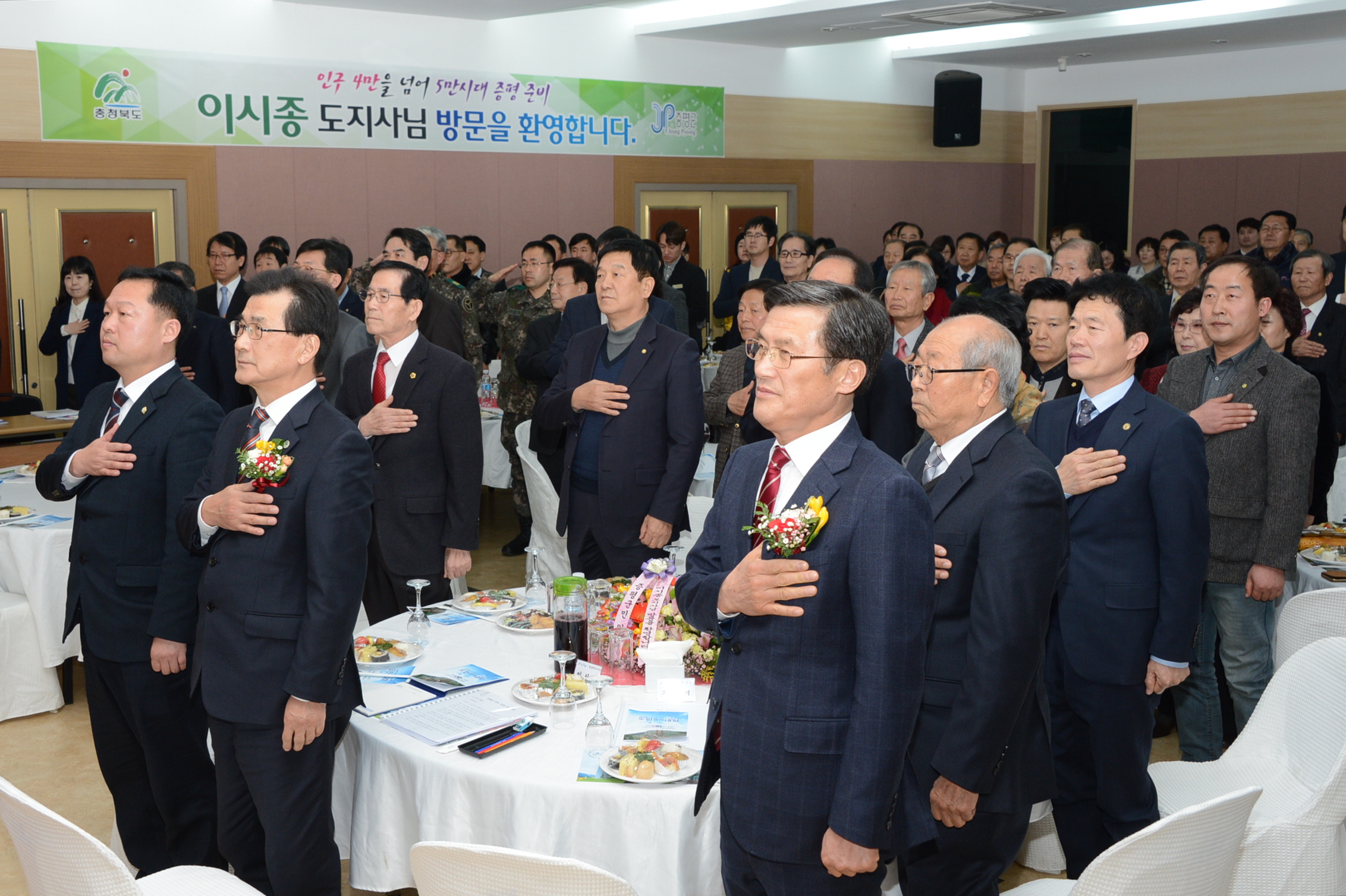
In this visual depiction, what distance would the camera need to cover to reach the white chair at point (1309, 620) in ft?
9.98

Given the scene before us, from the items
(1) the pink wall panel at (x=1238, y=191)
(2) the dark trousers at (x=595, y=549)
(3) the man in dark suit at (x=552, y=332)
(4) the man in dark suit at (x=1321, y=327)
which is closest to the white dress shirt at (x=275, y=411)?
(2) the dark trousers at (x=595, y=549)

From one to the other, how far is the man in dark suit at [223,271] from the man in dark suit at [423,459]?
3.97 metres

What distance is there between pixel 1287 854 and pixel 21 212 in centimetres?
835

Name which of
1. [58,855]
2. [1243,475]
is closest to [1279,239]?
[1243,475]

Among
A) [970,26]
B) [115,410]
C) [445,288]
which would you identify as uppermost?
[970,26]

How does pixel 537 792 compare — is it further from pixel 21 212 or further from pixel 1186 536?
pixel 21 212

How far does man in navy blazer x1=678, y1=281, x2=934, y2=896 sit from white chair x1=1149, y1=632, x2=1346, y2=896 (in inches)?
38.9

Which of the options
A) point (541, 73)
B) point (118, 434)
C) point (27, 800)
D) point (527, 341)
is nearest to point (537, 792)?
point (27, 800)

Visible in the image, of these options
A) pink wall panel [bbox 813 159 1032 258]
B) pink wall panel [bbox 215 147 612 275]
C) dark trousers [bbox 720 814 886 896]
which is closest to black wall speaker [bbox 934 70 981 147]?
pink wall panel [bbox 813 159 1032 258]

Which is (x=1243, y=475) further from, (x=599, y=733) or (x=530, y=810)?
Result: (x=530, y=810)

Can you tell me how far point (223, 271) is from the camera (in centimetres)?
787

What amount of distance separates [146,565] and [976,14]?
866 centimetres

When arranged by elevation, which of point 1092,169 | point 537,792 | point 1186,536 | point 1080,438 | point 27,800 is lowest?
point 537,792

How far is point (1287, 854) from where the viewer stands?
2.59 m
